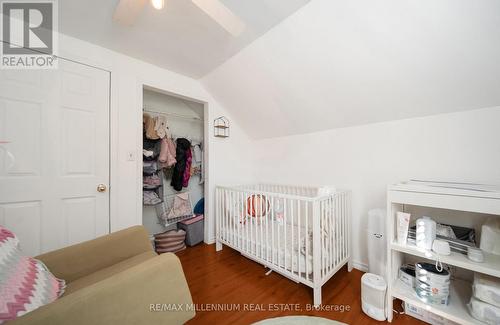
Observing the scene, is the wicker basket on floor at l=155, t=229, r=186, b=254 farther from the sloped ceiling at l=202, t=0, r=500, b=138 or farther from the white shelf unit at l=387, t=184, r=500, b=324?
the white shelf unit at l=387, t=184, r=500, b=324

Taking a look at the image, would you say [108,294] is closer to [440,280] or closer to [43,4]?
[440,280]

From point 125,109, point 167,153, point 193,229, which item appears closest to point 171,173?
point 167,153

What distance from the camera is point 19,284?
0.72 meters

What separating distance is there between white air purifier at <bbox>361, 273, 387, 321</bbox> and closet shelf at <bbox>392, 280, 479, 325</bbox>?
0.09 metres

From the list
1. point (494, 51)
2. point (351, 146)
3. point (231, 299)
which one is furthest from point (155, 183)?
point (494, 51)

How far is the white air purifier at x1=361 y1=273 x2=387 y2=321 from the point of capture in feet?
4.05

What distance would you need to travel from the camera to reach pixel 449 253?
1.11m

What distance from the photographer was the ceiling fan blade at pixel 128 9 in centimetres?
96

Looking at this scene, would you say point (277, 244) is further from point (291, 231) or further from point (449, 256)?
point (449, 256)

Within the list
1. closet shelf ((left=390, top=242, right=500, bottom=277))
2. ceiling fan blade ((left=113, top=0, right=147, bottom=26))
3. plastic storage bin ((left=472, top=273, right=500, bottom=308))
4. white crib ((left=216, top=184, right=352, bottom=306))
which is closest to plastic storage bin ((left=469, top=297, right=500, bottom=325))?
plastic storage bin ((left=472, top=273, right=500, bottom=308))

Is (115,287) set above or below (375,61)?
below

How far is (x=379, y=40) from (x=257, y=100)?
122 centimetres

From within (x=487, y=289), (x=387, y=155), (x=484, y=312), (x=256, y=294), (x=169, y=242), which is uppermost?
(x=387, y=155)

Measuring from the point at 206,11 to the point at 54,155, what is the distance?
1.64m
